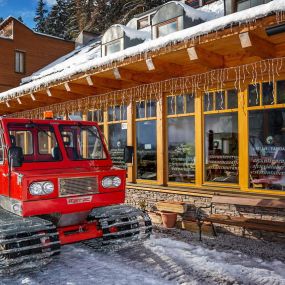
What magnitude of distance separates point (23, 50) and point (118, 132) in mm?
13246

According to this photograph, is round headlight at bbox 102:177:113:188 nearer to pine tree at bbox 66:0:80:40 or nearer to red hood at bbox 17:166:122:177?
red hood at bbox 17:166:122:177

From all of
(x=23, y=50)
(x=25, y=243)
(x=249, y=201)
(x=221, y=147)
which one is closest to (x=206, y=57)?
(x=221, y=147)

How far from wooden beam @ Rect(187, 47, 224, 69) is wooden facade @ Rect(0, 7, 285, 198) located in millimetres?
18

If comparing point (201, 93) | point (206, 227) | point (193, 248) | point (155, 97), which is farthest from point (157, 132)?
point (193, 248)

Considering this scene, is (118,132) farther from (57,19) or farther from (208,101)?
(57,19)

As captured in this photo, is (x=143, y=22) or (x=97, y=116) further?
(x=143, y=22)

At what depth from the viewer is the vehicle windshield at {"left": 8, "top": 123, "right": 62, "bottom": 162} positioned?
6211mm

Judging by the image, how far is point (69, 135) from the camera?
6.59m

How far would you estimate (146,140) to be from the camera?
9.52m

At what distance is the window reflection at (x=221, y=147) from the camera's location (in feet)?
25.1

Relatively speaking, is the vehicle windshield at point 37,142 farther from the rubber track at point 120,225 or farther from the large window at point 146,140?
the large window at point 146,140

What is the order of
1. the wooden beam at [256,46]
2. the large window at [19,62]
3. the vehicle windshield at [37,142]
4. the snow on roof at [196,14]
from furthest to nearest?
the large window at [19,62]
the snow on roof at [196,14]
the vehicle windshield at [37,142]
the wooden beam at [256,46]

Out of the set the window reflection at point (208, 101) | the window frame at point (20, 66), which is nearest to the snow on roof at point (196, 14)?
the window reflection at point (208, 101)

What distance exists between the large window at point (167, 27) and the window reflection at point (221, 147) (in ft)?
10.3
